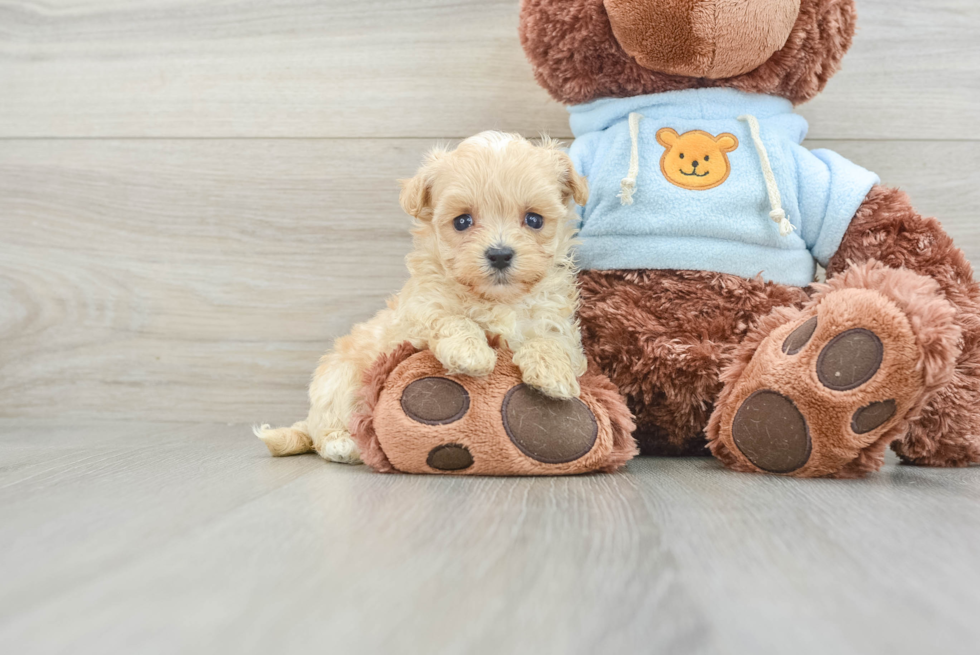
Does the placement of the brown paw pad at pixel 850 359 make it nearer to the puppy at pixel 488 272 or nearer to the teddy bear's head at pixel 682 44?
the puppy at pixel 488 272

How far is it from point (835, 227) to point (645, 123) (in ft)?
1.00

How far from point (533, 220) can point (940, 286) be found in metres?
0.55

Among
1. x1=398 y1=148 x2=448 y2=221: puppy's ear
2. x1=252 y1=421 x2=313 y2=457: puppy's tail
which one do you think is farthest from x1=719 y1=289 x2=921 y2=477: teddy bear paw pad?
x1=252 y1=421 x2=313 y2=457: puppy's tail

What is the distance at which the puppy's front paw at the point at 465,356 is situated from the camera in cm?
87

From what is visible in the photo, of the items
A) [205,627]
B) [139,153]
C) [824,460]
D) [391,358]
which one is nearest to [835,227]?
[824,460]

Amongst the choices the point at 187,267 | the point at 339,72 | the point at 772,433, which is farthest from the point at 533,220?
the point at 187,267

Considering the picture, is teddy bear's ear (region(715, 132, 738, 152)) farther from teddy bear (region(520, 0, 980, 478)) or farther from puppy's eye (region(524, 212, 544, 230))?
puppy's eye (region(524, 212, 544, 230))

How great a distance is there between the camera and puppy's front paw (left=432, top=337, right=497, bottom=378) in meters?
0.87

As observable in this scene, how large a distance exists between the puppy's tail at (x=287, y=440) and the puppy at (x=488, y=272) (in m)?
0.09

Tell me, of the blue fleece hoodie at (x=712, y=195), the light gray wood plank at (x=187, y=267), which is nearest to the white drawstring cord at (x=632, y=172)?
the blue fleece hoodie at (x=712, y=195)

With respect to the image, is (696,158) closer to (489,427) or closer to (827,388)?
(827,388)

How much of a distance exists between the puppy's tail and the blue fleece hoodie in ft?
1.66

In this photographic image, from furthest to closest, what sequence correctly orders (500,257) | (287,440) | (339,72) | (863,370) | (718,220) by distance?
(339,72)
(287,440)
(718,220)
(500,257)
(863,370)

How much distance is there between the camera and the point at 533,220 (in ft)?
3.14
